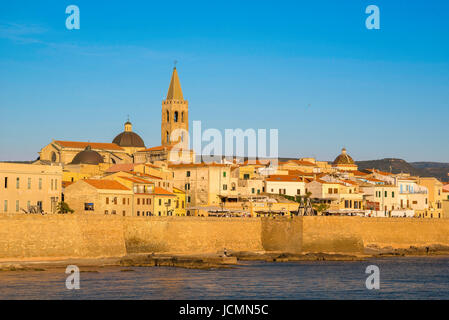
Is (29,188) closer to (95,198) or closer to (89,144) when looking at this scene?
(95,198)

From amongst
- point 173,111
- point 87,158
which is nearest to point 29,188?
point 87,158

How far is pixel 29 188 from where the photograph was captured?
70875mm

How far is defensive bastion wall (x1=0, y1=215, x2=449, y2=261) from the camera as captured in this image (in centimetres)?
5941

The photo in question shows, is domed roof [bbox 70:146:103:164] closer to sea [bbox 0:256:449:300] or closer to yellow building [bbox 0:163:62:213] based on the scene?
yellow building [bbox 0:163:62:213]

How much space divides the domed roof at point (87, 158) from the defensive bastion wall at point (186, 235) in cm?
3621

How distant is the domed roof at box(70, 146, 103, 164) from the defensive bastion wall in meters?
36.2

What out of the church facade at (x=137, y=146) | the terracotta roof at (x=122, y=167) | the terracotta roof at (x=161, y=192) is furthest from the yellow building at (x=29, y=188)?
the church facade at (x=137, y=146)

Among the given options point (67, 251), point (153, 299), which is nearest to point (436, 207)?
point (67, 251)

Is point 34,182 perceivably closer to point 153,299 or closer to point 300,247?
point 300,247

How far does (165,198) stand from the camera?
82688 millimetres

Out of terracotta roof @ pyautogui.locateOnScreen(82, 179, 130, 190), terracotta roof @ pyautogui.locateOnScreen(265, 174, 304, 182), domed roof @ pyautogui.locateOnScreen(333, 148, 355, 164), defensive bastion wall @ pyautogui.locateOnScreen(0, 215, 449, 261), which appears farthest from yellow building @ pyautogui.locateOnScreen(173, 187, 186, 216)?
domed roof @ pyautogui.locateOnScreen(333, 148, 355, 164)

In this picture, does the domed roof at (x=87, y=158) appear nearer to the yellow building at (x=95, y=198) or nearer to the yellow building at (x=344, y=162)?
the yellow building at (x=95, y=198)

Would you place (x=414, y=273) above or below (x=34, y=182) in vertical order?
below

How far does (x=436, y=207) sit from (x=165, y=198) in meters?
43.4
